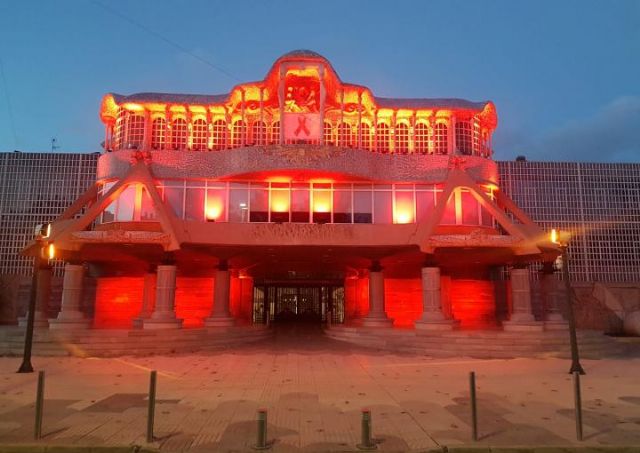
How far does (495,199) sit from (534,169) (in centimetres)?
820

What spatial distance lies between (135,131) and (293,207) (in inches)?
443

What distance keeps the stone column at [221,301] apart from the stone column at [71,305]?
20.7 feet

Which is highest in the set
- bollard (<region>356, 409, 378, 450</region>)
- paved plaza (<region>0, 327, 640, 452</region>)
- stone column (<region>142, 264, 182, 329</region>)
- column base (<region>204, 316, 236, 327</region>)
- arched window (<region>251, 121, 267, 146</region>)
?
arched window (<region>251, 121, 267, 146</region>)

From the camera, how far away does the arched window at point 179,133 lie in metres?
29.9

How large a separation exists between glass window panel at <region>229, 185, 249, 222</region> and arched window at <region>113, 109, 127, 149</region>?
810 cm

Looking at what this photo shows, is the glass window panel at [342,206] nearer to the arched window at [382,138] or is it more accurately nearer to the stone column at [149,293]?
the arched window at [382,138]

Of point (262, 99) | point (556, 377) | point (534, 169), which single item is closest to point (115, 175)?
point (262, 99)

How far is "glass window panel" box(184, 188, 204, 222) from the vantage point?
2797 cm

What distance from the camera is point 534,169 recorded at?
36.8 metres

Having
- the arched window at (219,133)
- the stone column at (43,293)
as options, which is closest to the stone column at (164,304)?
the stone column at (43,293)

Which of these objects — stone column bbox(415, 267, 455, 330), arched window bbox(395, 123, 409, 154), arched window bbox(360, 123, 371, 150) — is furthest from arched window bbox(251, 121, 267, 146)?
stone column bbox(415, 267, 455, 330)

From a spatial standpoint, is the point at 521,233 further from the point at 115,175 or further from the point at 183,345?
the point at 115,175

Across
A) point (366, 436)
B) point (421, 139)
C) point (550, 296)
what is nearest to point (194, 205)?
point (421, 139)

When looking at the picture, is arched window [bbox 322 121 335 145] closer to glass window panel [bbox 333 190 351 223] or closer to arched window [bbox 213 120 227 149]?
glass window panel [bbox 333 190 351 223]
